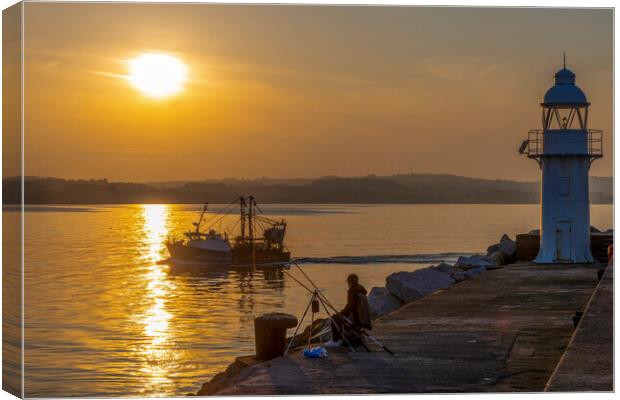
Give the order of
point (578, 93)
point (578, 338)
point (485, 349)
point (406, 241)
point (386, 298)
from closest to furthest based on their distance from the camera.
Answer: point (578, 338)
point (485, 349)
point (386, 298)
point (578, 93)
point (406, 241)

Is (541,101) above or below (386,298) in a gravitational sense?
above

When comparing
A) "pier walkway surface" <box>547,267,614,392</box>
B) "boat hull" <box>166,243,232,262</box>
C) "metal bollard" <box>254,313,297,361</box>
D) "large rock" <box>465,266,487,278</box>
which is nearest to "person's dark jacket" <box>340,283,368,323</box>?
"metal bollard" <box>254,313,297,361</box>

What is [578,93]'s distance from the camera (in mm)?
29922

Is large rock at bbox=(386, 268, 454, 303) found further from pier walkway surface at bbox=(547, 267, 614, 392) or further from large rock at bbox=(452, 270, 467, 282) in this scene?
pier walkway surface at bbox=(547, 267, 614, 392)

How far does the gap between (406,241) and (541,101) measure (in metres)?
76.1

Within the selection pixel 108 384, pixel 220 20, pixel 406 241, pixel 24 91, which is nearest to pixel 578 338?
pixel 220 20

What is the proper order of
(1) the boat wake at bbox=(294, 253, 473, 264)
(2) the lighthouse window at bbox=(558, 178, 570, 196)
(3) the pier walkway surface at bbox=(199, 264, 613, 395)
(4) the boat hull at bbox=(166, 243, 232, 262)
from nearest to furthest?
(3) the pier walkway surface at bbox=(199, 264, 613, 395) → (2) the lighthouse window at bbox=(558, 178, 570, 196) → (1) the boat wake at bbox=(294, 253, 473, 264) → (4) the boat hull at bbox=(166, 243, 232, 262)

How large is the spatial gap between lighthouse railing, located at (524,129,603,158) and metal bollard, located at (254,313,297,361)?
658 inches

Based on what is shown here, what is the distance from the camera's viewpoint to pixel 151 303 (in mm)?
51656

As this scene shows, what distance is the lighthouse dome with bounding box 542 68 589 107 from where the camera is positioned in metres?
29.8

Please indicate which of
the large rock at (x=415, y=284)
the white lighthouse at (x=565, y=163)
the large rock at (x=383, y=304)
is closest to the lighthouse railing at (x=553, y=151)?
the white lighthouse at (x=565, y=163)

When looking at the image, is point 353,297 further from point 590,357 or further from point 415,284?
point 415,284

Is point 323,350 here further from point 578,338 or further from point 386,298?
point 386,298

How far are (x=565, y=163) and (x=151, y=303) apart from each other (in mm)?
26710
